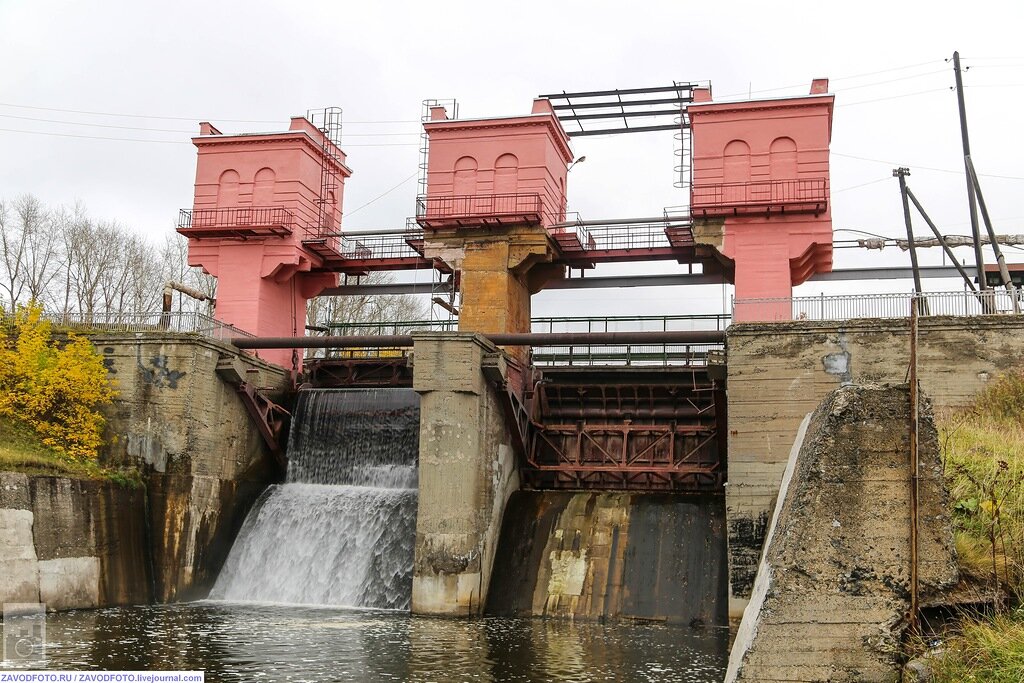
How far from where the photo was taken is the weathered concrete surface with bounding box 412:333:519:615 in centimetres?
2086

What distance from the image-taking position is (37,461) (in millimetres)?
20547

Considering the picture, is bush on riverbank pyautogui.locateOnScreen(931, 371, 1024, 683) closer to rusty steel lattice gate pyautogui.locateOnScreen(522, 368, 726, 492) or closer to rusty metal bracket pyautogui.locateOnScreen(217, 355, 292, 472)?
rusty steel lattice gate pyautogui.locateOnScreen(522, 368, 726, 492)

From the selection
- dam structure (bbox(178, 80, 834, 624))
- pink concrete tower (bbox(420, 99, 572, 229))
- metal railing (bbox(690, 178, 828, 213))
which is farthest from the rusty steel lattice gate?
pink concrete tower (bbox(420, 99, 572, 229))

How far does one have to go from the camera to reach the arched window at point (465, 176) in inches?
1201

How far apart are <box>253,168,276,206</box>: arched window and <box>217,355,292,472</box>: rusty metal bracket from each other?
774cm

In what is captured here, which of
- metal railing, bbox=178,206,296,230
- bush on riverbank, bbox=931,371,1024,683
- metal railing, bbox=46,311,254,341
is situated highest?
metal railing, bbox=178,206,296,230

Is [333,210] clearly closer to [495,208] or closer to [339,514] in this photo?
[495,208]

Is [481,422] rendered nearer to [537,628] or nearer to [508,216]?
[537,628]

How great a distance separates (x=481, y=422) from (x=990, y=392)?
10522 millimetres

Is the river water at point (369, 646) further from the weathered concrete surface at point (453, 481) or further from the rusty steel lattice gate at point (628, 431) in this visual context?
the rusty steel lattice gate at point (628, 431)

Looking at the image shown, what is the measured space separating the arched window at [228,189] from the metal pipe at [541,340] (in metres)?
7.68

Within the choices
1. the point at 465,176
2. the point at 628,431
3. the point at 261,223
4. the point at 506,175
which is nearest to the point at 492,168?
the point at 506,175

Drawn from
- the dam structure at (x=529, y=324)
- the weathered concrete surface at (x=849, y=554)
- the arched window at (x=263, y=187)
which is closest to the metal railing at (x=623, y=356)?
the dam structure at (x=529, y=324)

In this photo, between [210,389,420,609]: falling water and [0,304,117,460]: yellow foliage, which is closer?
[0,304,117,460]: yellow foliage
